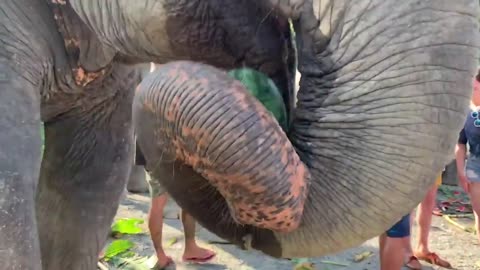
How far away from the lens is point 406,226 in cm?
364

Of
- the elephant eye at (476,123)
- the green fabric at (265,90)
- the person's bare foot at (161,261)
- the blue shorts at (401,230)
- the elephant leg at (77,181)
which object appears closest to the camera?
the green fabric at (265,90)

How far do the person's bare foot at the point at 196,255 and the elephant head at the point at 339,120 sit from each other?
2581mm

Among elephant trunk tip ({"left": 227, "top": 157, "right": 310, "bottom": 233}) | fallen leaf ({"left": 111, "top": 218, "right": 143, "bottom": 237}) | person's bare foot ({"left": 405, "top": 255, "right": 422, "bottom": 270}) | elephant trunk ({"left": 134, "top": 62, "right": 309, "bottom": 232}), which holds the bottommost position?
person's bare foot ({"left": 405, "top": 255, "right": 422, "bottom": 270})

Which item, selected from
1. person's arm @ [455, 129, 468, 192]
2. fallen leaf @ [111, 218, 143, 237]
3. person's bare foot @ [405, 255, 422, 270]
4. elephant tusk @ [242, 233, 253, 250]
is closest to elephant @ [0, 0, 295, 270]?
elephant tusk @ [242, 233, 253, 250]

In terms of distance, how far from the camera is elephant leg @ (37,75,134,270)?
2.37 metres

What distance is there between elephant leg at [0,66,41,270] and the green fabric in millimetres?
422

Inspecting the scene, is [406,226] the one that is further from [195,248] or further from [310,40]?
[310,40]

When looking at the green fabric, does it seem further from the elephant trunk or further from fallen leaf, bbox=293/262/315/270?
fallen leaf, bbox=293/262/315/270

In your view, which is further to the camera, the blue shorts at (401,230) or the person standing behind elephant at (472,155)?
the person standing behind elephant at (472,155)

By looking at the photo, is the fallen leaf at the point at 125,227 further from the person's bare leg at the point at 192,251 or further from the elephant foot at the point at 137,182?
the elephant foot at the point at 137,182

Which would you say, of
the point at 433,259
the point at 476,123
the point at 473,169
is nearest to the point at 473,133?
the point at 476,123

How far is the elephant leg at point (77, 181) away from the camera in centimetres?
237

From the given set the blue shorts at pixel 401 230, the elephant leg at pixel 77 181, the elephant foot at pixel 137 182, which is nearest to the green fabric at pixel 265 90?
the elephant leg at pixel 77 181

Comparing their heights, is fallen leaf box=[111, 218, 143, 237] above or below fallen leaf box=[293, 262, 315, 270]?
above
